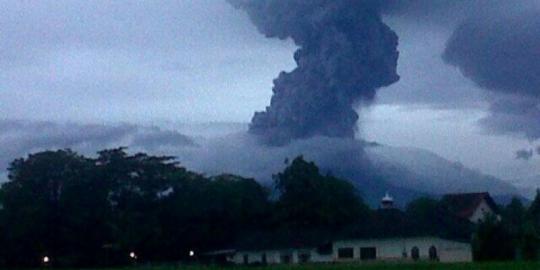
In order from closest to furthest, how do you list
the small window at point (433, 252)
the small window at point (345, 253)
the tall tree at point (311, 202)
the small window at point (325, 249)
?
the small window at point (433, 252)
the small window at point (345, 253)
the small window at point (325, 249)
the tall tree at point (311, 202)

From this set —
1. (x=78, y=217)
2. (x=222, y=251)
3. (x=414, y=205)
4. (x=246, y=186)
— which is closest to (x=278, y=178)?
(x=246, y=186)

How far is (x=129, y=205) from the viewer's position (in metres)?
83.4

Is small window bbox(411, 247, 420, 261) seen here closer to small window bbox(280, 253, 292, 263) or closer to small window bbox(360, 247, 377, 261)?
small window bbox(360, 247, 377, 261)

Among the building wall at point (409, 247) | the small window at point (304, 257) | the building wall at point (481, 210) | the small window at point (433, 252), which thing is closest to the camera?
the building wall at point (409, 247)

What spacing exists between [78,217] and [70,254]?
8.28ft

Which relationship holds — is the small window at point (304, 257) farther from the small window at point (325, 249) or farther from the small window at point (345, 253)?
the small window at point (345, 253)

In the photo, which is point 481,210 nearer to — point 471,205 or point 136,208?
point 471,205

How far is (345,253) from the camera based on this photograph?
7719cm

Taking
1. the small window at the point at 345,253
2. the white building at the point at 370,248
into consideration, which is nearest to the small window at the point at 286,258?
the white building at the point at 370,248

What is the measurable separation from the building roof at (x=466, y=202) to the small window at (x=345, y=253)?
2448 cm

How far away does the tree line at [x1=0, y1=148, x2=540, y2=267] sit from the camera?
80.6 meters

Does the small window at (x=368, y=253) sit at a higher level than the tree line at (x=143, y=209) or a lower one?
lower

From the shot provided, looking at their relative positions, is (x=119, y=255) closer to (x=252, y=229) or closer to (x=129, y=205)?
(x=129, y=205)

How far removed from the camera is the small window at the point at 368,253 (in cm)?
7581
